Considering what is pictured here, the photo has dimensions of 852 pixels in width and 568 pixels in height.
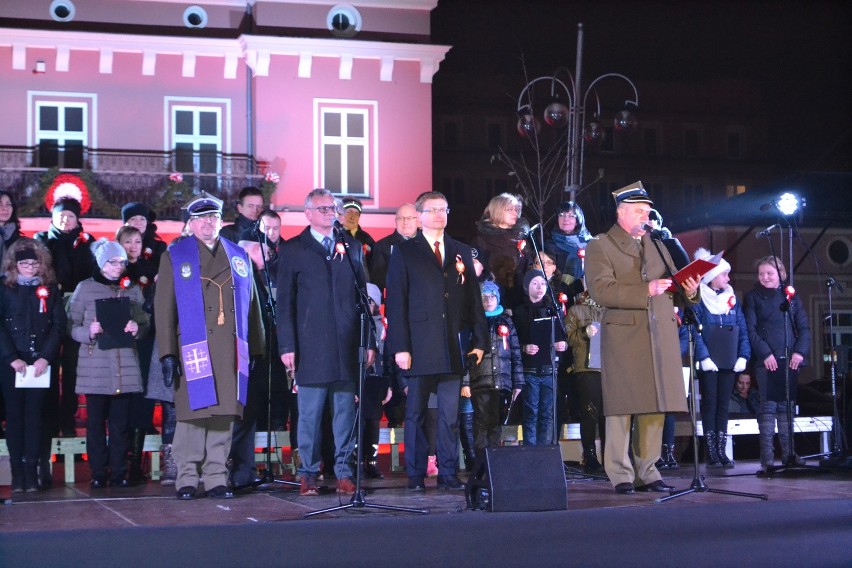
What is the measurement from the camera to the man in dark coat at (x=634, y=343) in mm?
8445

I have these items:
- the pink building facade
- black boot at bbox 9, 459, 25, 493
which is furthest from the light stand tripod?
the pink building facade

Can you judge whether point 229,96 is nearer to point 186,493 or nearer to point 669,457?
point 669,457

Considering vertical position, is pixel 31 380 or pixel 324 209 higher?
pixel 324 209

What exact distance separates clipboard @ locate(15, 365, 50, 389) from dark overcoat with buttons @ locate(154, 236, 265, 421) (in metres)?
1.29

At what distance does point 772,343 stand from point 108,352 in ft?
19.3

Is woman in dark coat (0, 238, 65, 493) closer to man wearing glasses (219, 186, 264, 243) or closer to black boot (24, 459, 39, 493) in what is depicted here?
black boot (24, 459, 39, 493)

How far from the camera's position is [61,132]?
25891 millimetres

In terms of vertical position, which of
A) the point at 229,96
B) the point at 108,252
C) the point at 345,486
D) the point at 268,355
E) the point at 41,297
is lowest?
the point at 345,486

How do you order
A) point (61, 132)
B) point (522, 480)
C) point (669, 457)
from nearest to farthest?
point (522, 480), point (669, 457), point (61, 132)

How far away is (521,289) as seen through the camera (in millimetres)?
10742

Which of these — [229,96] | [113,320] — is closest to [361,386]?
[113,320]

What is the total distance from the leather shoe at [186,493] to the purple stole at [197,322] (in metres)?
0.56

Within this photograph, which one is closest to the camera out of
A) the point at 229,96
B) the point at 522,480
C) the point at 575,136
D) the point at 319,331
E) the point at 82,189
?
the point at 522,480

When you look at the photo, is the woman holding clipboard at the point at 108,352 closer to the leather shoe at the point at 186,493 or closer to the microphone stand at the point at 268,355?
the microphone stand at the point at 268,355
